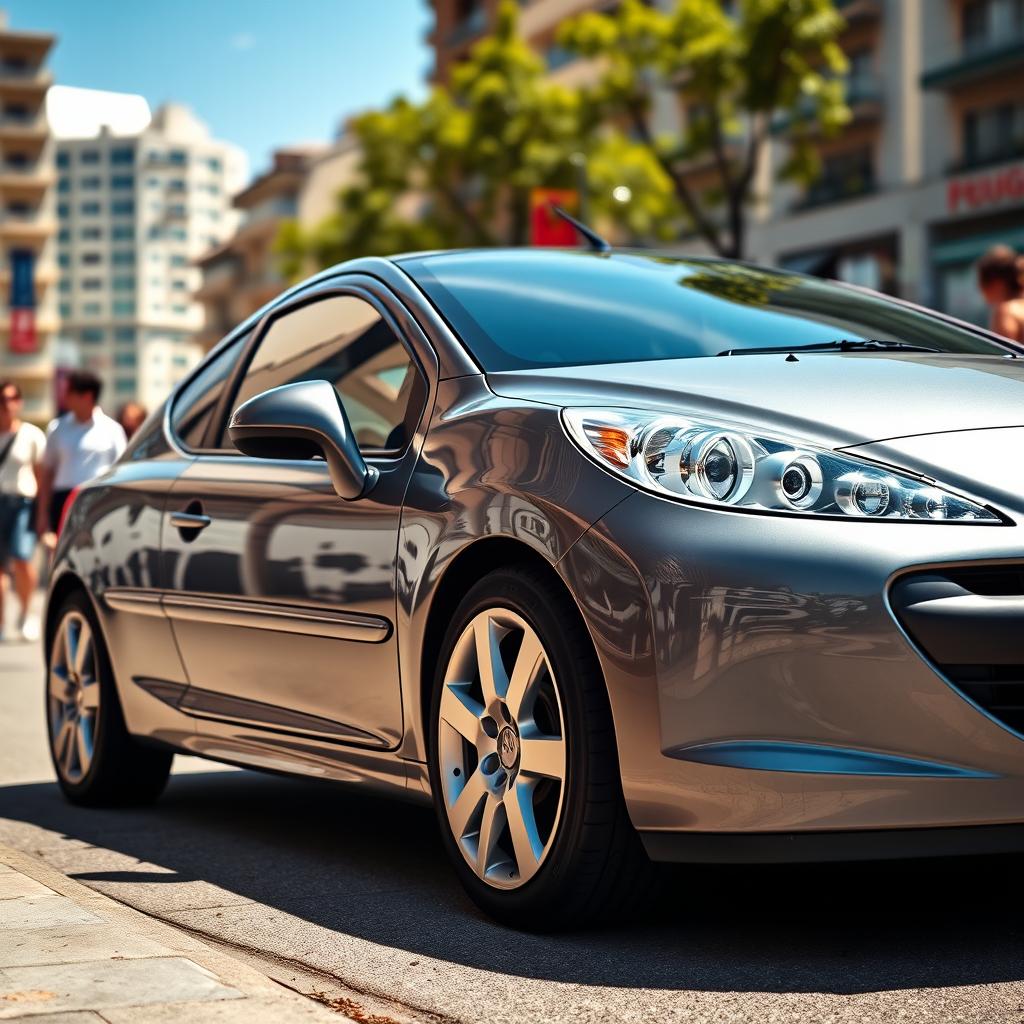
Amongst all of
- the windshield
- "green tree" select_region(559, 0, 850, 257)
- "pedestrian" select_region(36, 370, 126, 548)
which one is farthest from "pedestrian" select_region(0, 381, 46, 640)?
"green tree" select_region(559, 0, 850, 257)

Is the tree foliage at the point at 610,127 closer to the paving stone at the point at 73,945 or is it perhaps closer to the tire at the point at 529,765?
the tire at the point at 529,765

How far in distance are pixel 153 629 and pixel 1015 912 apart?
2.56m

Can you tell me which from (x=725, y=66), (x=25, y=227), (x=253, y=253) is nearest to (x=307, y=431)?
(x=725, y=66)

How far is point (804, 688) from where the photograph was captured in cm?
335

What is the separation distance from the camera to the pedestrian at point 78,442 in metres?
11.4

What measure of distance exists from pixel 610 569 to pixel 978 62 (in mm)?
36399

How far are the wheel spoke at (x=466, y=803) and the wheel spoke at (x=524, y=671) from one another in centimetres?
21

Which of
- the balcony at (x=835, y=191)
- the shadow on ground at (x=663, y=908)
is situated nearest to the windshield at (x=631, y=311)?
the shadow on ground at (x=663, y=908)

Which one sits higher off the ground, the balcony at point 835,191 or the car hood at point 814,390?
the balcony at point 835,191

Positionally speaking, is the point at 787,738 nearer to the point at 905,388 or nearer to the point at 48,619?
the point at 905,388

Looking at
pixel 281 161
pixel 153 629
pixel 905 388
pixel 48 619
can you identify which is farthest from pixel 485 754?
pixel 281 161

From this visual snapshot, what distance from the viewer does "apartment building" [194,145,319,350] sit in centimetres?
8862

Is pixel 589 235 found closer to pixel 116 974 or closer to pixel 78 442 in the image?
pixel 116 974

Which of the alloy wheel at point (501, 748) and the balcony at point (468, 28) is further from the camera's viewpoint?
the balcony at point (468, 28)
